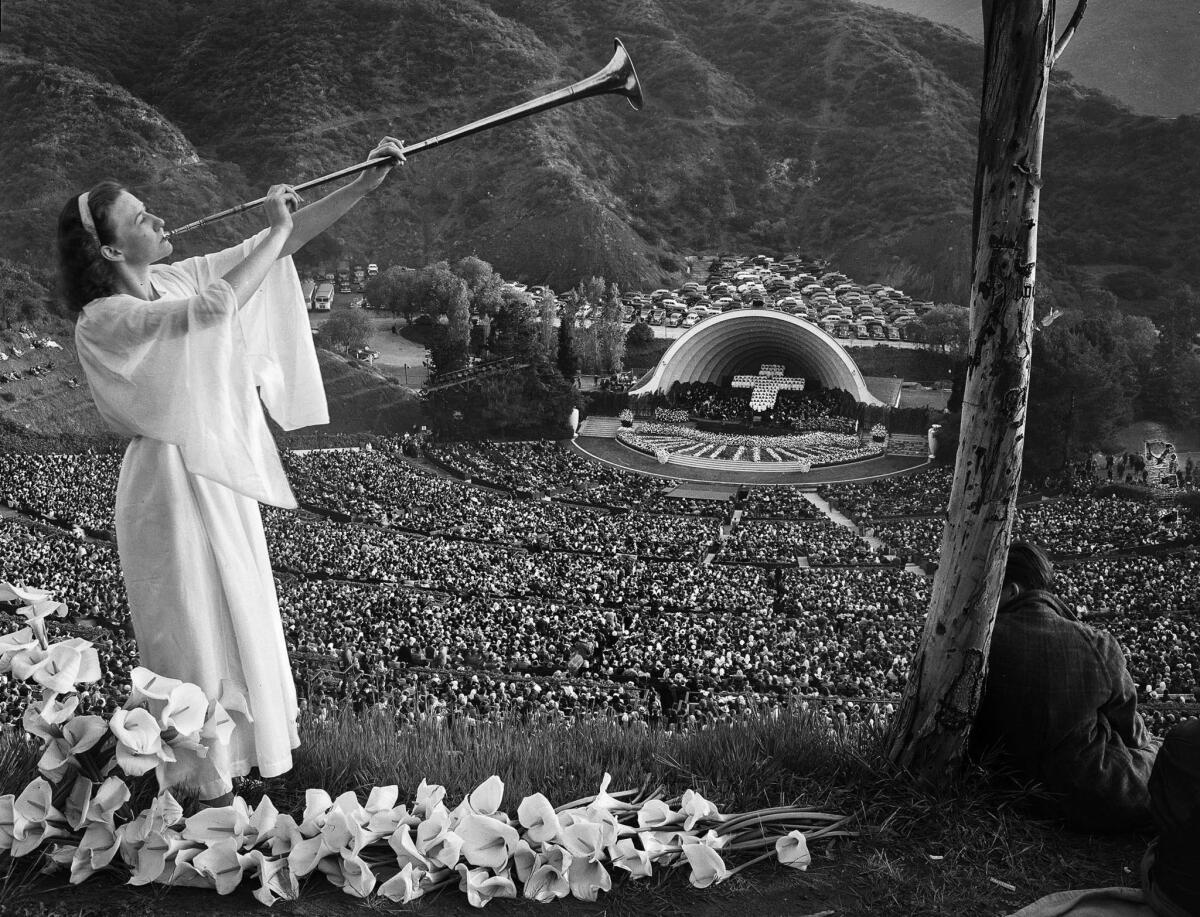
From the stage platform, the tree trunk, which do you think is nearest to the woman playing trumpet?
the tree trunk

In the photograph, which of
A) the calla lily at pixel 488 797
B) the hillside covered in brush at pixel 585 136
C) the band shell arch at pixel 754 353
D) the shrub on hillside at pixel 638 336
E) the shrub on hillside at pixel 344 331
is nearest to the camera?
the calla lily at pixel 488 797

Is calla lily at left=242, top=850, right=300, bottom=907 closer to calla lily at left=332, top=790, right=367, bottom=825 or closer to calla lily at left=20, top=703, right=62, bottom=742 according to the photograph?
calla lily at left=332, top=790, right=367, bottom=825

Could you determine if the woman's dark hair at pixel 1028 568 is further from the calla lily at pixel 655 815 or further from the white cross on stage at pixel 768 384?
the white cross on stage at pixel 768 384

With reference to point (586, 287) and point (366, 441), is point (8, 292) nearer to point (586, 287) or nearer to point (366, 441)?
point (366, 441)

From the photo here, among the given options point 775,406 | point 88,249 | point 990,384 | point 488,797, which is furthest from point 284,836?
point 775,406

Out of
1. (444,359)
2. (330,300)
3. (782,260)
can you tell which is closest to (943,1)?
(782,260)

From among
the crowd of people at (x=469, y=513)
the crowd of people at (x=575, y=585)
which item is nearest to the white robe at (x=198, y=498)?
the crowd of people at (x=575, y=585)
